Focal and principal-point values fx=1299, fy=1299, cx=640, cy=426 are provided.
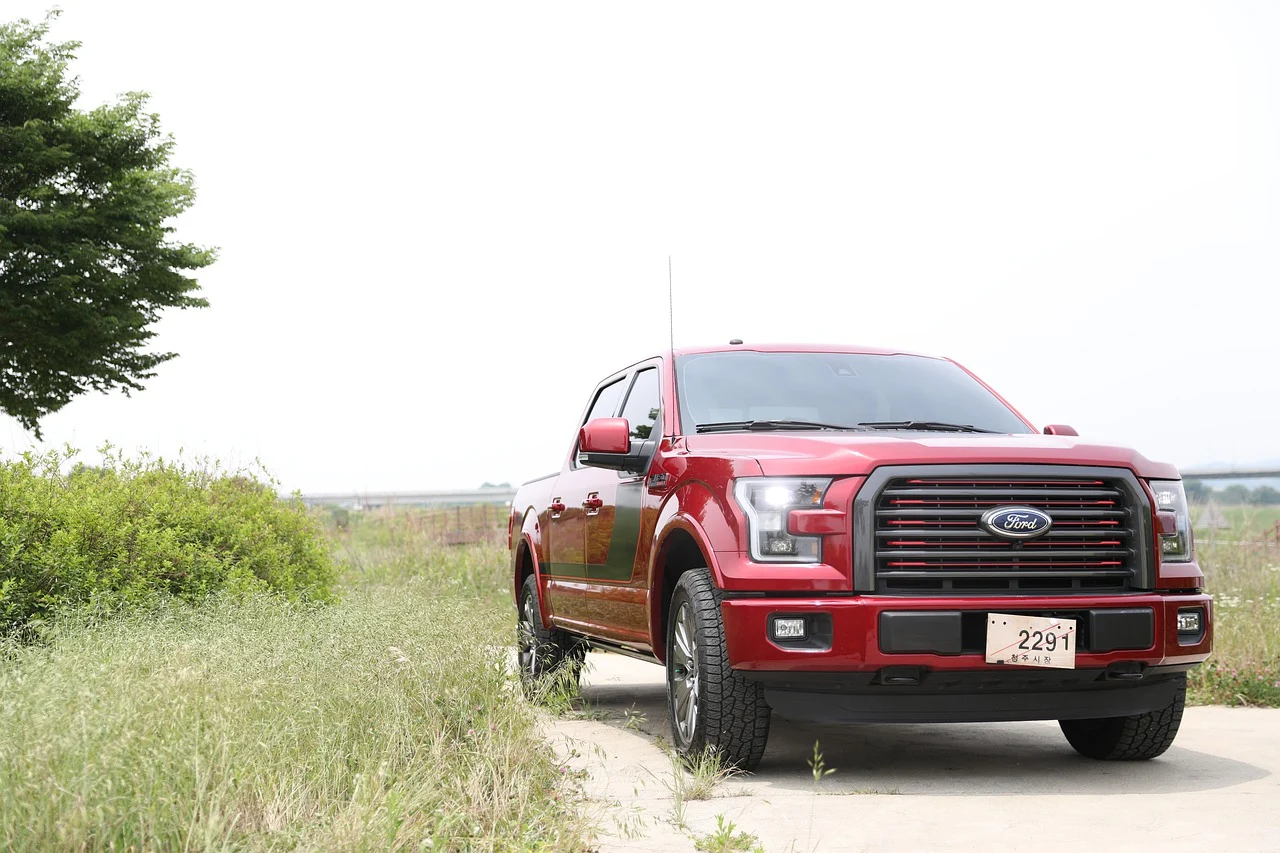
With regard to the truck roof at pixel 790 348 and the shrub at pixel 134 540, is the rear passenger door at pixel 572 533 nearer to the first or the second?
the truck roof at pixel 790 348

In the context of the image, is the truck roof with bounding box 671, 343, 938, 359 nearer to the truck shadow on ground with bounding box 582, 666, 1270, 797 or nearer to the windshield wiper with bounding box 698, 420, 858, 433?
the windshield wiper with bounding box 698, 420, 858, 433

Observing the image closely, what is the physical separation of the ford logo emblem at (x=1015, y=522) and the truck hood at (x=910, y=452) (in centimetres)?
20

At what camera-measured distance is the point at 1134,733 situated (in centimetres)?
602

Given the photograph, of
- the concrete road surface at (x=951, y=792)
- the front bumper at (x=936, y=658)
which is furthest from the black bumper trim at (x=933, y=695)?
the concrete road surface at (x=951, y=792)

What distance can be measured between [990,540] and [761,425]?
1.37 meters

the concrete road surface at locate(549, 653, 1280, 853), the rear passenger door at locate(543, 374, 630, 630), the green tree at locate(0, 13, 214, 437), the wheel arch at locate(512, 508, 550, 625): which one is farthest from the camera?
the green tree at locate(0, 13, 214, 437)

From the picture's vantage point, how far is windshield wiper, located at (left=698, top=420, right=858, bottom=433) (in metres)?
6.17

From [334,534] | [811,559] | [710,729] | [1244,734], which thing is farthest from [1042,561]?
[334,534]

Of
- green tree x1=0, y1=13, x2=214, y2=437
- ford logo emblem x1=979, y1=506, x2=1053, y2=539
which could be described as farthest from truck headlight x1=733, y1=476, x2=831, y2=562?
green tree x1=0, y1=13, x2=214, y2=437

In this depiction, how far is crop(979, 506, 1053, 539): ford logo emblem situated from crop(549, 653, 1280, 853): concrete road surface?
1056 millimetres

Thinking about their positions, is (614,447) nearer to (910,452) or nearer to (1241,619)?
(910,452)

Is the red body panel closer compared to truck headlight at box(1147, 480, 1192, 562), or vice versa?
the red body panel

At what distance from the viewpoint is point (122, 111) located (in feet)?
90.7

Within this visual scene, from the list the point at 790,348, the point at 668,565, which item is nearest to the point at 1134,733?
the point at 668,565
